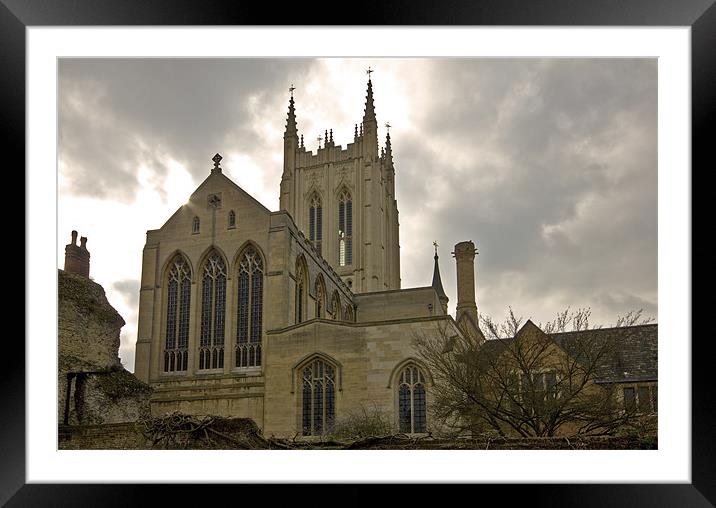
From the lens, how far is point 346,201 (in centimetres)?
5034

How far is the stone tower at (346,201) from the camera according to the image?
159ft

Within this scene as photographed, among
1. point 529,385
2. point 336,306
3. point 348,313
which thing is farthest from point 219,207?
point 529,385

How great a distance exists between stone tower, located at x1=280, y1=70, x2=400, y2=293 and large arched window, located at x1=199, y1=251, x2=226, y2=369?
784 inches

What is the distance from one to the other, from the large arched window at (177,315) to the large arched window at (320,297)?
5.69 m

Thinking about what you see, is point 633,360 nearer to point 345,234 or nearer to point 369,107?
point 345,234

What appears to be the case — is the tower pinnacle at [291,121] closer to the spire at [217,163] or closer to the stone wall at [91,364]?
the spire at [217,163]

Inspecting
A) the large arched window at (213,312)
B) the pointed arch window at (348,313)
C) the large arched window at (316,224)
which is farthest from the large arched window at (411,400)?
the large arched window at (316,224)

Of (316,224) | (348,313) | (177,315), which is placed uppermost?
(316,224)

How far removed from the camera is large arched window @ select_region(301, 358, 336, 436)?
75.1ft

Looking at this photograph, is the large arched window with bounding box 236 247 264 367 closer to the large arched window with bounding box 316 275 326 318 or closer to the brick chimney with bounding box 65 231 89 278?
the large arched window with bounding box 316 275 326 318

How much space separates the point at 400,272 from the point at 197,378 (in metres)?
31.0
